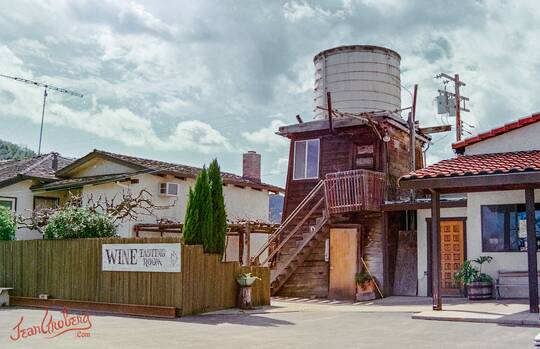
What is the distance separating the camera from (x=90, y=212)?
54.4 feet

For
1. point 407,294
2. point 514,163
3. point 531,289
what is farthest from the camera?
point 407,294

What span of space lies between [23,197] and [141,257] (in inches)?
474

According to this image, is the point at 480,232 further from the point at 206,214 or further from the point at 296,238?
the point at 206,214

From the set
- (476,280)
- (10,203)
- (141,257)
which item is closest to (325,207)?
(476,280)

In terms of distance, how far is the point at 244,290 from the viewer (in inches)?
572

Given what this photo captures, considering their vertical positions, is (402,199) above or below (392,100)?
below

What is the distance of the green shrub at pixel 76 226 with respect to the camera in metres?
16.0

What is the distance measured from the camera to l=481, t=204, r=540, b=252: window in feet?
51.1

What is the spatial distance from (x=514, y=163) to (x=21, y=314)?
11597 millimetres

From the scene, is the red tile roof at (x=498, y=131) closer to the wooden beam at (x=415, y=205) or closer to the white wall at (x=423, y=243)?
the wooden beam at (x=415, y=205)

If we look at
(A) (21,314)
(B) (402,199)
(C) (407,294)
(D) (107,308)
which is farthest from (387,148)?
(A) (21,314)

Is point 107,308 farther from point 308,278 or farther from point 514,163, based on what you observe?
point 514,163

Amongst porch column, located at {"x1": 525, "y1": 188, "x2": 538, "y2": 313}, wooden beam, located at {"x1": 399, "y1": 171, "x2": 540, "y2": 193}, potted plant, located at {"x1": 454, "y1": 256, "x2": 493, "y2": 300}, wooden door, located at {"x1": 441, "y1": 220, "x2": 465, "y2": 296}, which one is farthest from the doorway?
porch column, located at {"x1": 525, "y1": 188, "x2": 538, "y2": 313}

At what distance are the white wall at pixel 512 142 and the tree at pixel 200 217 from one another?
710 centimetres
